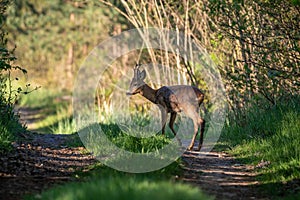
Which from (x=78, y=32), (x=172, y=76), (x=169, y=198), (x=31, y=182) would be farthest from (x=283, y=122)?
(x=78, y=32)

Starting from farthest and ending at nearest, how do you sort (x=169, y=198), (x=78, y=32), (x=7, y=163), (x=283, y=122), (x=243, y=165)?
(x=78, y=32)
(x=283, y=122)
(x=243, y=165)
(x=7, y=163)
(x=169, y=198)

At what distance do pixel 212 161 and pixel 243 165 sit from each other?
54 cm

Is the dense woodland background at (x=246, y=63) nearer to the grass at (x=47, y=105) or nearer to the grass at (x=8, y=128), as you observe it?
the grass at (x=8, y=128)

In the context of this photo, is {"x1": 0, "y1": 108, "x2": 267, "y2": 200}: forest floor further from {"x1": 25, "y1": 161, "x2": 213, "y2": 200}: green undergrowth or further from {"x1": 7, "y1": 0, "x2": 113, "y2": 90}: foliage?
{"x1": 7, "y1": 0, "x2": 113, "y2": 90}: foliage

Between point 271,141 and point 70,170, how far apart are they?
311 centimetres

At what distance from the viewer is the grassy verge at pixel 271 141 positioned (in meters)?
7.30

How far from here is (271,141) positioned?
9.00 meters

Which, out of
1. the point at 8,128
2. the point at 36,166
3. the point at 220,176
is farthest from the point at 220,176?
the point at 8,128

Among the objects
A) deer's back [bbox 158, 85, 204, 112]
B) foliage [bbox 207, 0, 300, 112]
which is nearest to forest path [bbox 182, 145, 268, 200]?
deer's back [bbox 158, 85, 204, 112]

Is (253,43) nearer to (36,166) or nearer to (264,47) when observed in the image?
(264,47)

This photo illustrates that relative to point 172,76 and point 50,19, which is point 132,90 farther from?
point 50,19

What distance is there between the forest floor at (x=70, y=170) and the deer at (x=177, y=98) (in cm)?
55

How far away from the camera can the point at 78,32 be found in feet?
98.6

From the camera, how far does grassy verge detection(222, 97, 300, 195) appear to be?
288 inches
